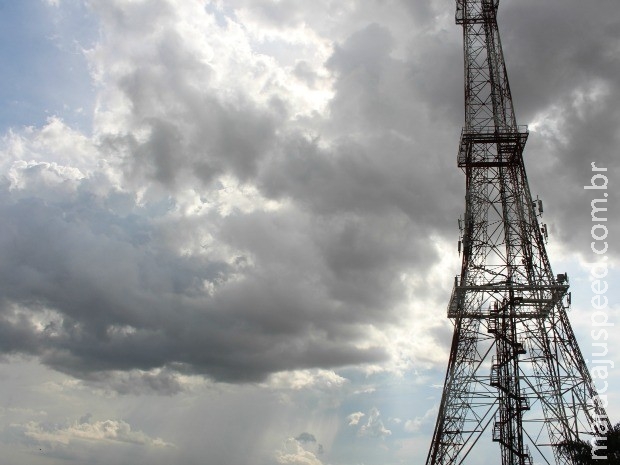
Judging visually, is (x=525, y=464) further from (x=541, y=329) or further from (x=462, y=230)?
(x=462, y=230)

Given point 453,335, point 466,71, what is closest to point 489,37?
point 466,71

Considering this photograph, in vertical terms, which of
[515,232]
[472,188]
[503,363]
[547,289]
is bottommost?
[503,363]

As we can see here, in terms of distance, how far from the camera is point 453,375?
87625mm

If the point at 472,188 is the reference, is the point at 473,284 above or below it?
below

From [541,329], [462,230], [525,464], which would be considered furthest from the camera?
[462,230]

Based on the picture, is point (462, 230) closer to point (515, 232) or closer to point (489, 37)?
point (515, 232)

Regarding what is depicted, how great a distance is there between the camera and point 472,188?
9331 cm

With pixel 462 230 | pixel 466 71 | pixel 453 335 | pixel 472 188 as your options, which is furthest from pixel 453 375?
pixel 466 71

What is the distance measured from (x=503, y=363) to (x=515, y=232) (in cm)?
1663

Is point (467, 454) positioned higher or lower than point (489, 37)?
lower

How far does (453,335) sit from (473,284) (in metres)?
6.85

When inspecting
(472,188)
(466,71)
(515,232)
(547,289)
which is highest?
(466,71)

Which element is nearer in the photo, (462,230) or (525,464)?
(525,464)

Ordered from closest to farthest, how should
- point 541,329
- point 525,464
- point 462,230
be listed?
1. point 525,464
2. point 541,329
3. point 462,230
